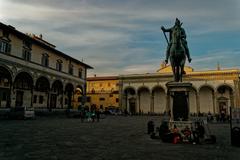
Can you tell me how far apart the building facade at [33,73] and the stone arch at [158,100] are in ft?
48.8

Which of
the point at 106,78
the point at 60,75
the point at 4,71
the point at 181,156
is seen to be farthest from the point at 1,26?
the point at 106,78

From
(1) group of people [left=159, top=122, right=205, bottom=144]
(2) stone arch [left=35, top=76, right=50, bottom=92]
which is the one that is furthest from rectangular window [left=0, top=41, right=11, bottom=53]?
(1) group of people [left=159, top=122, right=205, bottom=144]

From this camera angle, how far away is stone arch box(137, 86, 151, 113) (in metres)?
46.0

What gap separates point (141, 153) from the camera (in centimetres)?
681

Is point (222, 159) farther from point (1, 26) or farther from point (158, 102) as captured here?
point (158, 102)

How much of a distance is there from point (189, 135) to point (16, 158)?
6.12m

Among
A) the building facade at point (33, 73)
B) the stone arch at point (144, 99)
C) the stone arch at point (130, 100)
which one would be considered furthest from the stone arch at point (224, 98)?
the building facade at point (33, 73)

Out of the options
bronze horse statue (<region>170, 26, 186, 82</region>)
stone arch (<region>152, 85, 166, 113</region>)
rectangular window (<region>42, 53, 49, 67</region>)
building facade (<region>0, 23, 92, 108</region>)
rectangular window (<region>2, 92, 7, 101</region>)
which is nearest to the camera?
bronze horse statue (<region>170, 26, 186, 82</region>)

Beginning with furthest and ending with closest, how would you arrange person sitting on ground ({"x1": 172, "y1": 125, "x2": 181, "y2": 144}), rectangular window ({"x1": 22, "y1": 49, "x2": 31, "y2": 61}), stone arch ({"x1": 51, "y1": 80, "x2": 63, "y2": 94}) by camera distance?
1. stone arch ({"x1": 51, "y1": 80, "x2": 63, "y2": 94})
2. rectangular window ({"x1": 22, "y1": 49, "x2": 31, "y2": 61})
3. person sitting on ground ({"x1": 172, "y1": 125, "x2": 181, "y2": 144})

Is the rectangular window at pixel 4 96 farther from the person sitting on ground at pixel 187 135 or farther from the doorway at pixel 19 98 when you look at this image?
the person sitting on ground at pixel 187 135

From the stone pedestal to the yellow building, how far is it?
140ft

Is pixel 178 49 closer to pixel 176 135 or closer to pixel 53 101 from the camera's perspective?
pixel 176 135

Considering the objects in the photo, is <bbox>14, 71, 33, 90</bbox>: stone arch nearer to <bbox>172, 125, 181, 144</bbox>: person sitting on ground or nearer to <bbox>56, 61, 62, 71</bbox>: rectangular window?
<bbox>56, 61, 62, 71</bbox>: rectangular window

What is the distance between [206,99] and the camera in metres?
42.5
